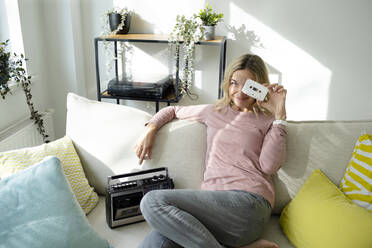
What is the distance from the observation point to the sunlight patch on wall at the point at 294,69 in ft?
8.03

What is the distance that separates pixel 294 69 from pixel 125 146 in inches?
61.1

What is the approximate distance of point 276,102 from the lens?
1488mm

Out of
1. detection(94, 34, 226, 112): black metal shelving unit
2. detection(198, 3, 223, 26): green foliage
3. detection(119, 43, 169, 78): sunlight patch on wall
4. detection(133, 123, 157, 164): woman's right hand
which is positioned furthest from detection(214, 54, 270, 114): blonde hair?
Result: detection(119, 43, 169, 78): sunlight patch on wall

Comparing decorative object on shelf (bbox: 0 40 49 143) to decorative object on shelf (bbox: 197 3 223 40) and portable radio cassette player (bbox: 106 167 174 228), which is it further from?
decorative object on shelf (bbox: 197 3 223 40)

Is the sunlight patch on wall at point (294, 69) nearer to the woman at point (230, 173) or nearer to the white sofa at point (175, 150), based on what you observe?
the woman at point (230, 173)

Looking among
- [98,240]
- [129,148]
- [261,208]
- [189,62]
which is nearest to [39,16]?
[189,62]

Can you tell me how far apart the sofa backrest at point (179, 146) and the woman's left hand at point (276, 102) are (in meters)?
0.08

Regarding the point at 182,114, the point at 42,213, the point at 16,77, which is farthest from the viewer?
the point at 16,77

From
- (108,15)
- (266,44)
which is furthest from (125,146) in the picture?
(266,44)

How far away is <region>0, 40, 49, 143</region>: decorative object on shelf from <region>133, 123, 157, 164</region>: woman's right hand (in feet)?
3.26

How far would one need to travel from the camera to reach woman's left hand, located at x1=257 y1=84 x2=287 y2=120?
4.79 ft

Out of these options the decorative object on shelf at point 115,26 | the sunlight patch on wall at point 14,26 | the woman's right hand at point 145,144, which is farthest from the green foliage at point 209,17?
the sunlight patch on wall at point 14,26

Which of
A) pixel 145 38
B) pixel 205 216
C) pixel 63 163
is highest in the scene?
pixel 145 38

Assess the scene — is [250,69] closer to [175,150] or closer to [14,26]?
[175,150]
